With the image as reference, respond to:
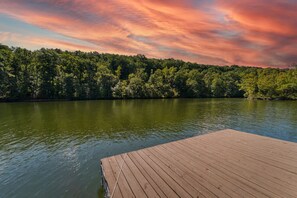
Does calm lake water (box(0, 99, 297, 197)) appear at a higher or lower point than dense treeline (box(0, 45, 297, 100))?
lower

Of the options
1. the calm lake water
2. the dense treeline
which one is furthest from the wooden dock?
the dense treeline

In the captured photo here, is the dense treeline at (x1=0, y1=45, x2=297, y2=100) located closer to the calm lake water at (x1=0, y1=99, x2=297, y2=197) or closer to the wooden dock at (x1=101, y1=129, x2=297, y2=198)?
the calm lake water at (x1=0, y1=99, x2=297, y2=197)

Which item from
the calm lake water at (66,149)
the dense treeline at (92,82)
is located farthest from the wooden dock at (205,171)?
the dense treeline at (92,82)

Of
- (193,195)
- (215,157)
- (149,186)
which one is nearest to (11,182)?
(149,186)

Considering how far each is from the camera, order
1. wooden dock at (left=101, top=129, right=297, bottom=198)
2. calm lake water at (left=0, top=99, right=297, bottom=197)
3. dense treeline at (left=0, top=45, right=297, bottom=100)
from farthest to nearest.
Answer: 1. dense treeline at (left=0, top=45, right=297, bottom=100)
2. calm lake water at (left=0, top=99, right=297, bottom=197)
3. wooden dock at (left=101, top=129, right=297, bottom=198)

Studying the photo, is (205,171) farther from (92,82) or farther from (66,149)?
(92,82)

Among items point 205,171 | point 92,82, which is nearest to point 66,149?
point 205,171

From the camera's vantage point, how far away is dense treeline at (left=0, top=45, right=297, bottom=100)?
47219 millimetres

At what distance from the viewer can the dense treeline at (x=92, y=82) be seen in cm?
4722

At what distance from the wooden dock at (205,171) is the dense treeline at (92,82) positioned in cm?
4757

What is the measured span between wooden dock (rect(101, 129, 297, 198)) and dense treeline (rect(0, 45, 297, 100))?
47.6 meters

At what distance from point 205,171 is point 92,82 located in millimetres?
52967

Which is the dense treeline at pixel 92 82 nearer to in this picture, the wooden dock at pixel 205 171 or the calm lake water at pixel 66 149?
the calm lake water at pixel 66 149

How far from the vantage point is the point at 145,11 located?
14.0 meters
